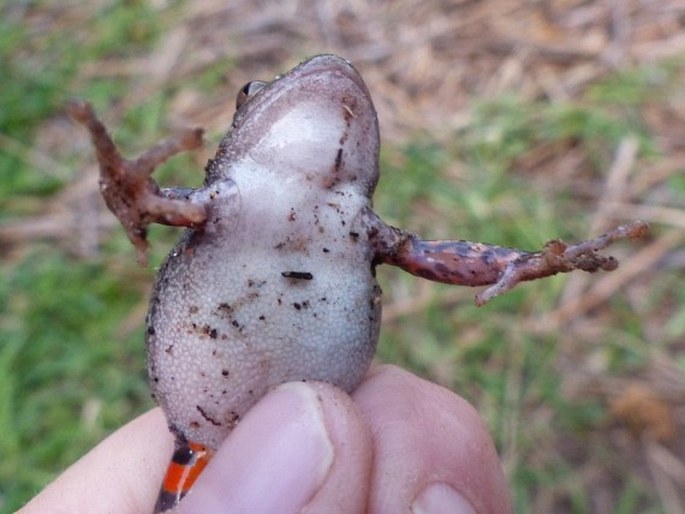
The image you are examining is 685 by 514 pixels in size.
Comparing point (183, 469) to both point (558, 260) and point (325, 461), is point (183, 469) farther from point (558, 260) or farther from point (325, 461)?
point (558, 260)

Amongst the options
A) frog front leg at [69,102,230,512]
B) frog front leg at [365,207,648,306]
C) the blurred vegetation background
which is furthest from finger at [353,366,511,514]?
the blurred vegetation background

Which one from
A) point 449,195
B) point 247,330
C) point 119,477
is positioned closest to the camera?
point 247,330

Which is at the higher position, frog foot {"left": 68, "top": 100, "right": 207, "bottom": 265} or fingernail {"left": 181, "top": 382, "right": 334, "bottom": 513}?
frog foot {"left": 68, "top": 100, "right": 207, "bottom": 265}

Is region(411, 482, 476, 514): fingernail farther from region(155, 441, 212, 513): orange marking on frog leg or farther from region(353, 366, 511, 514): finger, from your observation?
region(155, 441, 212, 513): orange marking on frog leg

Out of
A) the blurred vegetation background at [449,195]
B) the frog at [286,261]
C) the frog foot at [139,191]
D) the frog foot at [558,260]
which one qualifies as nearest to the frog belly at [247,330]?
the frog at [286,261]

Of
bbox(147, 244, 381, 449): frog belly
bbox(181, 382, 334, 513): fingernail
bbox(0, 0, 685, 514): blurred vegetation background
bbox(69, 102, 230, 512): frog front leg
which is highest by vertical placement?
bbox(69, 102, 230, 512): frog front leg

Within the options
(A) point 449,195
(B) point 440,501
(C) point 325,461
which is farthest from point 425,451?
(A) point 449,195
